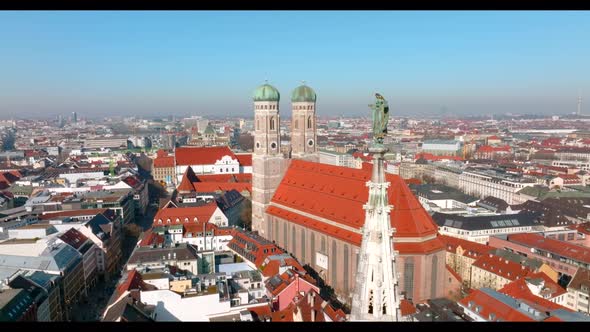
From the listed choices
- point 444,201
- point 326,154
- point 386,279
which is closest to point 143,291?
point 386,279

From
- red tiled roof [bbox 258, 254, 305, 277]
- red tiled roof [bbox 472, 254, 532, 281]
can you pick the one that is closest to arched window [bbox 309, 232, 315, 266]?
red tiled roof [bbox 258, 254, 305, 277]

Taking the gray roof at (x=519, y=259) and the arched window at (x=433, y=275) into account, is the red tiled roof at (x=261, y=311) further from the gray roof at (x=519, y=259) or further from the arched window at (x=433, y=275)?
the gray roof at (x=519, y=259)

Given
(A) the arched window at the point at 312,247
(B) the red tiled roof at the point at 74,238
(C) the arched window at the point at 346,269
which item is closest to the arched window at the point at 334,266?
(C) the arched window at the point at 346,269

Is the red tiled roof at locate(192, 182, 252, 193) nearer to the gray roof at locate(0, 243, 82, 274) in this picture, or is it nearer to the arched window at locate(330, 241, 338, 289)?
the gray roof at locate(0, 243, 82, 274)

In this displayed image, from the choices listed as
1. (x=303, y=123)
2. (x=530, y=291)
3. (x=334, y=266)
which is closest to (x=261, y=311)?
(x=334, y=266)

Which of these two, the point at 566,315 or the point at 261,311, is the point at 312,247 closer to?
the point at 261,311
